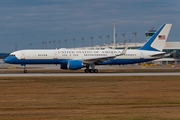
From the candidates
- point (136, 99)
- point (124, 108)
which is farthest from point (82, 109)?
point (136, 99)

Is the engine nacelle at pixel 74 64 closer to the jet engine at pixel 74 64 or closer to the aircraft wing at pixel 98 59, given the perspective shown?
the jet engine at pixel 74 64

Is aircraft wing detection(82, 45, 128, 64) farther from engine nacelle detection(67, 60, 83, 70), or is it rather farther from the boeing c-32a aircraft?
engine nacelle detection(67, 60, 83, 70)

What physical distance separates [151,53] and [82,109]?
43982mm

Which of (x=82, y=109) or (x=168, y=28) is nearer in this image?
(x=82, y=109)

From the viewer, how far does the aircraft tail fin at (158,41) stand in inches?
2628

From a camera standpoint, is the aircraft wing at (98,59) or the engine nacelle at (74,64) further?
the aircraft wing at (98,59)

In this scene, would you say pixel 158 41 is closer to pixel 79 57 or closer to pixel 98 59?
pixel 98 59

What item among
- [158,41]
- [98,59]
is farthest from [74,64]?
[158,41]

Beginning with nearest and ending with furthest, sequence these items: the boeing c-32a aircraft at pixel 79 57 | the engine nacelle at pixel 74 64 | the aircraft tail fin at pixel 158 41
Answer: the engine nacelle at pixel 74 64 → the boeing c-32a aircraft at pixel 79 57 → the aircraft tail fin at pixel 158 41

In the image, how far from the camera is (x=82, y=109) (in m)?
22.1

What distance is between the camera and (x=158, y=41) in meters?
67.3

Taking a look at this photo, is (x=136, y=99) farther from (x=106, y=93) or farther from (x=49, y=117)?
(x=49, y=117)

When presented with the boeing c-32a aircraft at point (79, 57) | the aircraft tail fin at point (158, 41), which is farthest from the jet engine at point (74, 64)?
the aircraft tail fin at point (158, 41)

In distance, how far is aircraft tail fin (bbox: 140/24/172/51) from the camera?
219ft
